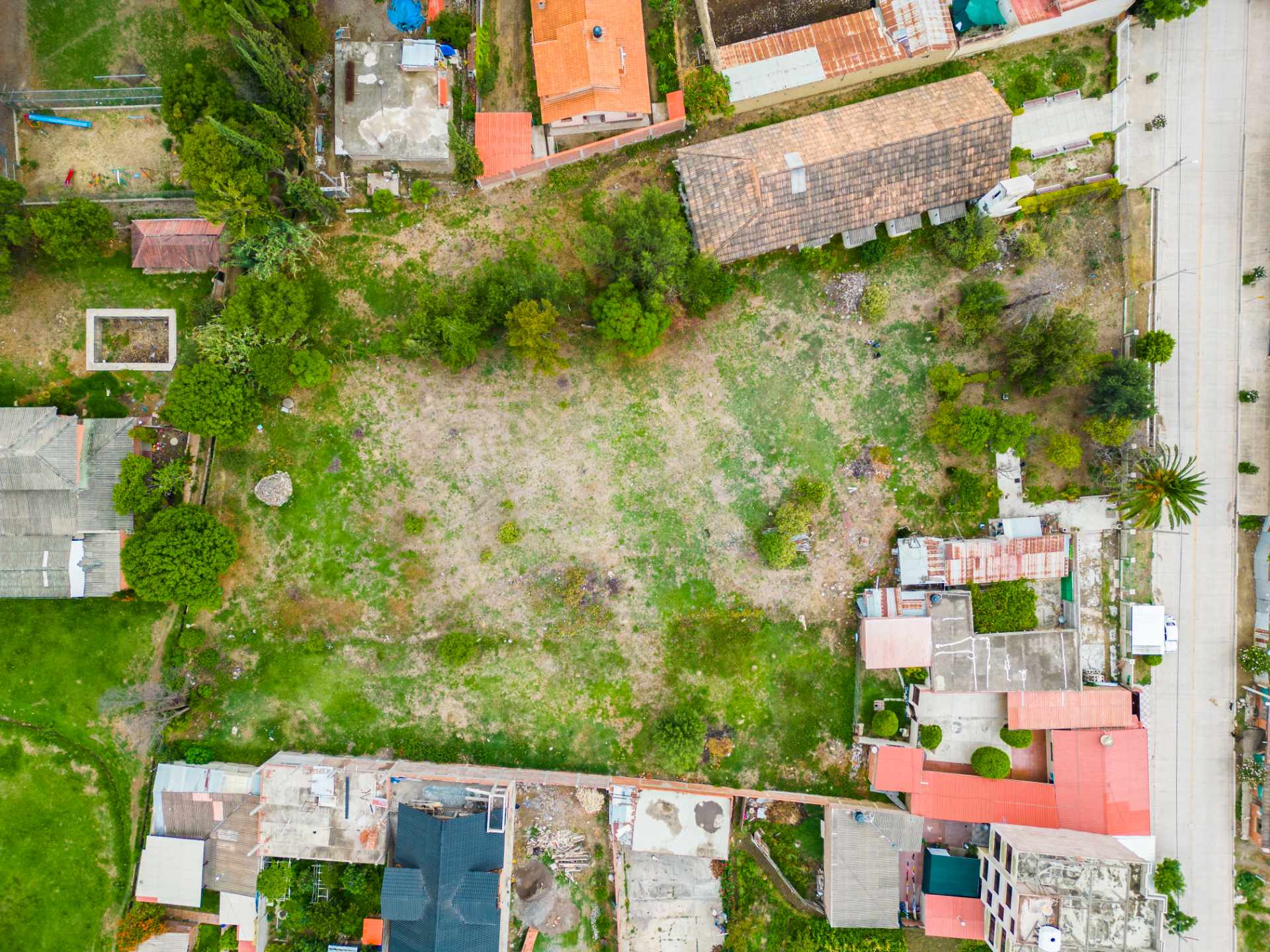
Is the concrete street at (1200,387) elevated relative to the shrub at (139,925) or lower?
elevated

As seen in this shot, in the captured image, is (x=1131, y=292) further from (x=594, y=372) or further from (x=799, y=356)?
(x=594, y=372)

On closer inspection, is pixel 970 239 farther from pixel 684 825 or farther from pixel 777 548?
pixel 684 825

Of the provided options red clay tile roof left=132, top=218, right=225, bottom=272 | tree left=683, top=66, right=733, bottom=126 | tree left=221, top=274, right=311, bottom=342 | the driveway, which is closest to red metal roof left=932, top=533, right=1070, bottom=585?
the driveway

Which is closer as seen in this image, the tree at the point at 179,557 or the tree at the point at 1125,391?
the tree at the point at 179,557

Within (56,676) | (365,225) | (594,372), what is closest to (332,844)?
(56,676)

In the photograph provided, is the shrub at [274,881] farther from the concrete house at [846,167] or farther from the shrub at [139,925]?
the concrete house at [846,167]

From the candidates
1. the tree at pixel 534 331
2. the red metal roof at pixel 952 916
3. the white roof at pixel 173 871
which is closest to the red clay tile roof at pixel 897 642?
the red metal roof at pixel 952 916

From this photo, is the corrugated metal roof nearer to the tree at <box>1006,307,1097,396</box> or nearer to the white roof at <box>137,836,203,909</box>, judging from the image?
the tree at <box>1006,307,1097,396</box>
